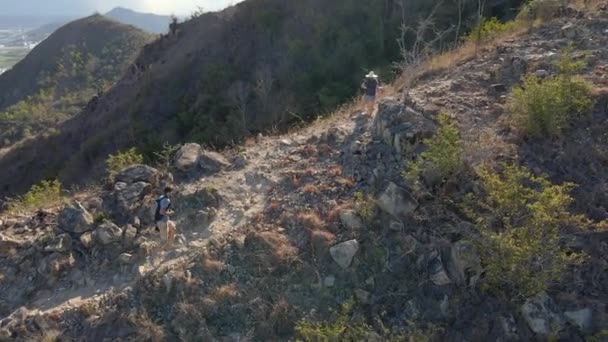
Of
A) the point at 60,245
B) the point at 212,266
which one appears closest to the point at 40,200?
the point at 60,245

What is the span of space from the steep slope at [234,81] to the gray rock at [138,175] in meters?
8.68

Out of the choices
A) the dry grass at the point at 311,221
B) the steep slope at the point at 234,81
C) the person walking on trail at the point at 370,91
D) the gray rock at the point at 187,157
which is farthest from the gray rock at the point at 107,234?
the steep slope at the point at 234,81

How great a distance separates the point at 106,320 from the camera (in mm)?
5863

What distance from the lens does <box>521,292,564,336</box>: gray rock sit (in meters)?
5.01

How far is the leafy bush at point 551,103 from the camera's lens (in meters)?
6.66

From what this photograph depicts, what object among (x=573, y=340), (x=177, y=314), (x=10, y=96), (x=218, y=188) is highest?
(x=218, y=188)

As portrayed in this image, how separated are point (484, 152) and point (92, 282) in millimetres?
5510

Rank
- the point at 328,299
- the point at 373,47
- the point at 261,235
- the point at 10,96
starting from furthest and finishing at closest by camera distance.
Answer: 1. the point at 10,96
2. the point at 373,47
3. the point at 261,235
4. the point at 328,299

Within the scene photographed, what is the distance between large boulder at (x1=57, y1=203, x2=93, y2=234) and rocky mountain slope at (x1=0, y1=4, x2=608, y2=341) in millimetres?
19

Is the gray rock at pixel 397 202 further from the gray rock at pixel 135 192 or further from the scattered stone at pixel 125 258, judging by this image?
the gray rock at pixel 135 192

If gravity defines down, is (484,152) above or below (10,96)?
above

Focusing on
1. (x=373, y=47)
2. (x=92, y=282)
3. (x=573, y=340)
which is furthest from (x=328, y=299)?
(x=373, y=47)

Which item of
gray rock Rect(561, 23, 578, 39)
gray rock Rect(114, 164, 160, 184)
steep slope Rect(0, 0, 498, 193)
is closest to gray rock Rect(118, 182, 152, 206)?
gray rock Rect(114, 164, 160, 184)

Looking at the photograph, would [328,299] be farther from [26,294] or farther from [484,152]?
[26,294]
